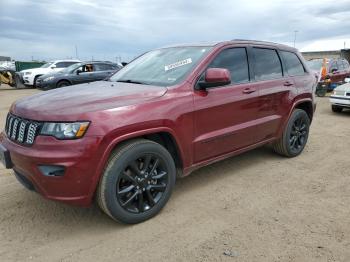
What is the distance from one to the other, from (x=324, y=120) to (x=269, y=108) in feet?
16.0

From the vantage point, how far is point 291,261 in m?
2.75

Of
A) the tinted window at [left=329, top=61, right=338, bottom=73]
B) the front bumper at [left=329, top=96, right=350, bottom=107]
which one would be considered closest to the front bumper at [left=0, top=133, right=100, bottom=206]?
the front bumper at [left=329, top=96, right=350, bottom=107]

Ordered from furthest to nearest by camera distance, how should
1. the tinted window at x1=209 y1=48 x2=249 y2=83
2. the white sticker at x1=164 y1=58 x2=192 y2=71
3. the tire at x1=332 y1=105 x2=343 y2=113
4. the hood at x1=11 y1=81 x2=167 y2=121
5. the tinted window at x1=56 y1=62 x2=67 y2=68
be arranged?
the tinted window at x1=56 y1=62 x2=67 y2=68 < the tire at x1=332 y1=105 x2=343 y2=113 < the tinted window at x1=209 y1=48 x2=249 y2=83 < the white sticker at x1=164 y1=58 x2=192 y2=71 < the hood at x1=11 y1=81 x2=167 y2=121

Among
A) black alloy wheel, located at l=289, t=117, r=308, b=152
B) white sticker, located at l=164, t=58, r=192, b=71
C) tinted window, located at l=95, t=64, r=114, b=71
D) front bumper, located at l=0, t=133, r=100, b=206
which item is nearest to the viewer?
front bumper, located at l=0, t=133, r=100, b=206

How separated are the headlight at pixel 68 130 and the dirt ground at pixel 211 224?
0.99m

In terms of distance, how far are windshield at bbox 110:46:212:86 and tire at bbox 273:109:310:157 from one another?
1.98m

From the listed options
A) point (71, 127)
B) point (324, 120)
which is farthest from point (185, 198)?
point (324, 120)

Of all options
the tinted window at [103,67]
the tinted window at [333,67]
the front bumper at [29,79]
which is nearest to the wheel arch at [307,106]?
the tinted window at [333,67]

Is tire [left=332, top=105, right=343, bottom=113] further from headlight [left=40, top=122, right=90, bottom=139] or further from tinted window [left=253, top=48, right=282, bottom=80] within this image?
headlight [left=40, top=122, right=90, bottom=139]

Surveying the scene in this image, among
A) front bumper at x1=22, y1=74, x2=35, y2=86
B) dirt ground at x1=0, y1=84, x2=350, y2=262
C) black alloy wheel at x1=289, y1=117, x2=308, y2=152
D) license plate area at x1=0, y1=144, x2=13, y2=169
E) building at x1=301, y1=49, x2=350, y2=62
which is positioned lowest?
dirt ground at x1=0, y1=84, x2=350, y2=262

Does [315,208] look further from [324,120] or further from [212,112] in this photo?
[324,120]

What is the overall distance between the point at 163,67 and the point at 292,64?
234 centimetres

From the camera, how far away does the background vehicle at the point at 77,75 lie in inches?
592

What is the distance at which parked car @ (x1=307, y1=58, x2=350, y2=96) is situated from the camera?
13.8m
